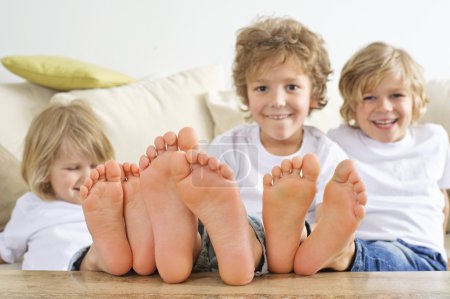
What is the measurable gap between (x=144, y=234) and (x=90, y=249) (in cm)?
16

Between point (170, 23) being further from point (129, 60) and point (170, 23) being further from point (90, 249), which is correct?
point (90, 249)

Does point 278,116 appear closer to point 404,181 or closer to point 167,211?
point 404,181

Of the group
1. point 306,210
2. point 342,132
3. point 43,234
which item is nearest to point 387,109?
point 342,132

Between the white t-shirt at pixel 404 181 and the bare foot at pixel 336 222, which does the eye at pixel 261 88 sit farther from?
the bare foot at pixel 336 222

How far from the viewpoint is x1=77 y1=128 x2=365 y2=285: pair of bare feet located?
3.14 feet

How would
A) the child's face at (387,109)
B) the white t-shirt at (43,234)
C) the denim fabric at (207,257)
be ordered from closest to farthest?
1. the denim fabric at (207,257)
2. the white t-shirt at (43,234)
3. the child's face at (387,109)

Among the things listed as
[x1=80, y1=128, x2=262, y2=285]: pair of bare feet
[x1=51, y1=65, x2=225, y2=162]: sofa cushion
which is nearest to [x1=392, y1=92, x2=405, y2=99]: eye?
[x1=51, y1=65, x2=225, y2=162]: sofa cushion

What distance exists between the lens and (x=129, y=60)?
2.57 meters

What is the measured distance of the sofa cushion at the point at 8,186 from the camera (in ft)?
5.65

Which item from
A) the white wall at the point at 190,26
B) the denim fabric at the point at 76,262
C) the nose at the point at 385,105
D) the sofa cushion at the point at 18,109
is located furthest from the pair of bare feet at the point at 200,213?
the white wall at the point at 190,26

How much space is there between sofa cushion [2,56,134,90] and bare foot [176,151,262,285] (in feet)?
4.19

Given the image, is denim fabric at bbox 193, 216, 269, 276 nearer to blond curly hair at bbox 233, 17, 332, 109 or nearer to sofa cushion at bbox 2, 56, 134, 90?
blond curly hair at bbox 233, 17, 332, 109

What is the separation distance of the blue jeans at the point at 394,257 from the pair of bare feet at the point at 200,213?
0.15 m

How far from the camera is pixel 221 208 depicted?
3.17 feet
